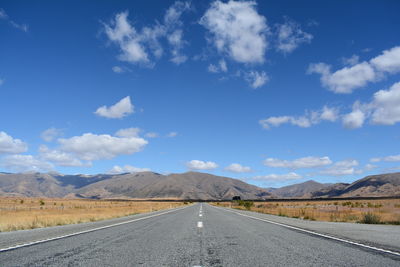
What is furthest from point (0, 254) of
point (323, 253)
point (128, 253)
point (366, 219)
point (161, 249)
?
point (366, 219)

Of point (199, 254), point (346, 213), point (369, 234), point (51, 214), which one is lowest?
point (51, 214)

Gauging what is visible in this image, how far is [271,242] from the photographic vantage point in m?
8.94

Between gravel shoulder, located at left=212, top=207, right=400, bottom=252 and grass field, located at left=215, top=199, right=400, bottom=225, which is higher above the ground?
gravel shoulder, located at left=212, top=207, right=400, bottom=252

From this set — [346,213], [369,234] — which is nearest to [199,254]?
[369,234]

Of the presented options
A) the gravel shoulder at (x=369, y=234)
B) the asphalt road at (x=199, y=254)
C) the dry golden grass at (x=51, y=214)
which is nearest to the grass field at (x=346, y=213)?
the gravel shoulder at (x=369, y=234)

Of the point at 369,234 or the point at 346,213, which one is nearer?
the point at 369,234

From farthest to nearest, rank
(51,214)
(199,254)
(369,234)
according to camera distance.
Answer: (51,214)
(369,234)
(199,254)

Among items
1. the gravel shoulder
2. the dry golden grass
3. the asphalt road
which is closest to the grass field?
the gravel shoulder

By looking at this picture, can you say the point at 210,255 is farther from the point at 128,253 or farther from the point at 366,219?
the point at 366,219

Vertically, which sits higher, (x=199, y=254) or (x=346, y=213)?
(x=199, y=254)

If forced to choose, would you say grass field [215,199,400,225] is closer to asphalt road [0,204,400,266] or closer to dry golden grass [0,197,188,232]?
asphalt road [0,204,400,266]

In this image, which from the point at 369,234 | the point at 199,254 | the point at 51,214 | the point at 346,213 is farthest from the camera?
the point at 51,214

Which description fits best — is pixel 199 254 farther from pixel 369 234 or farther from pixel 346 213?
pixel 346 213

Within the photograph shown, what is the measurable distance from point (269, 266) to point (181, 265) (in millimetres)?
1579
